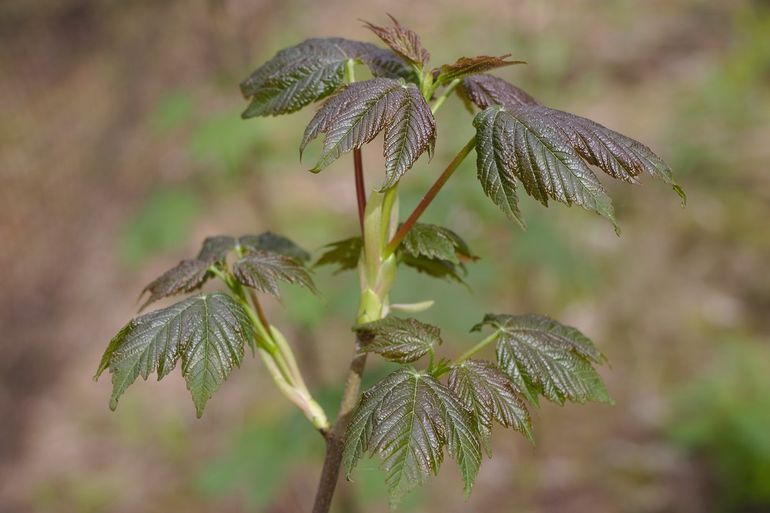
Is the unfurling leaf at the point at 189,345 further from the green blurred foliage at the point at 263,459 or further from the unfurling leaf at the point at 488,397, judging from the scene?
the green blurred foliage at the point at 263,459

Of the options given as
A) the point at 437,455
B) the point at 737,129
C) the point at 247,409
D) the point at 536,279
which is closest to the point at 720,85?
the point at 737,129

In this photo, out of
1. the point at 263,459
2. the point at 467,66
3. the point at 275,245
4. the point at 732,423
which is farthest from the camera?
the point at 732,423

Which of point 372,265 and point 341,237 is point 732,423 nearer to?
point 341,237

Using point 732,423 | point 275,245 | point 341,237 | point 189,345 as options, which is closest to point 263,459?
point 275,245

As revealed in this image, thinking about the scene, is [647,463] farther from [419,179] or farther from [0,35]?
[0,35]

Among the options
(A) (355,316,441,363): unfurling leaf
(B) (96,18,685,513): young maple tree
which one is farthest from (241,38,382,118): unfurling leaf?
(A) (355,316,441,363): unfurling leaf

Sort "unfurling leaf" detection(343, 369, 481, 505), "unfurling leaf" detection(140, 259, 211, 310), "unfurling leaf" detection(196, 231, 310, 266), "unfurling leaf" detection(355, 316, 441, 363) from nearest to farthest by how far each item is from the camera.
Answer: "unfurling leaf" detection(343, 369, 481, 505) → "unfurling leaf" detection(355, 316, 441, 363) → "unfurling leaf" detection(140, 259, 211, 310) → "unfurling leaf" detection(196, 231, 310, 266)

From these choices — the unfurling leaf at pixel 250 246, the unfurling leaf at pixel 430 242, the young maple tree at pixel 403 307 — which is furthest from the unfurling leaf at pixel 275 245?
the unfurling leaf at pixel 430 242

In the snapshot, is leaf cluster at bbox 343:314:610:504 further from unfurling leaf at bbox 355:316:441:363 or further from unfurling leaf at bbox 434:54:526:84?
unfurling leaf at bbox 434:54:526:84
